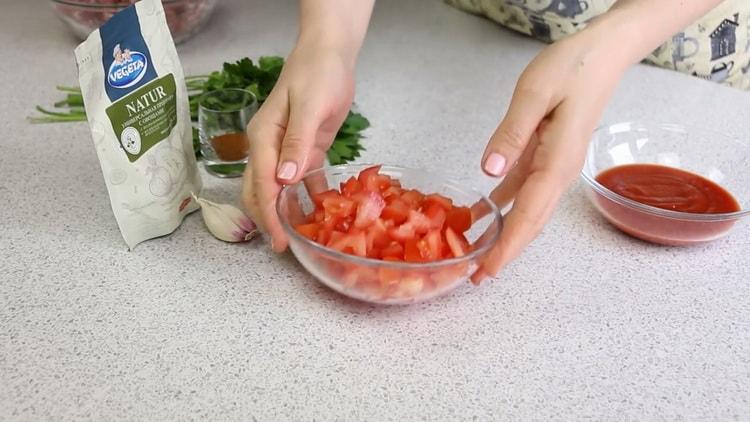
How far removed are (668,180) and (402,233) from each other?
469mm

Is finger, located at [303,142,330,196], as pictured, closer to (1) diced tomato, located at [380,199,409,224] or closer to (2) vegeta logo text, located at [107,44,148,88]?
(1) diced tomato, located at [380,199,409,224]

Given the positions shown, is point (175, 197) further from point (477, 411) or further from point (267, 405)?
point (477, 411)

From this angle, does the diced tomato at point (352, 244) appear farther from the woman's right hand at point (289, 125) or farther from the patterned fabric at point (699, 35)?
the patterned fabric at point (699, 35)

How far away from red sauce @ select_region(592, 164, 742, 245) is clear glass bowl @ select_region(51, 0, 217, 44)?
934 millimetres

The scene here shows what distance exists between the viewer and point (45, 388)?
0.74 m

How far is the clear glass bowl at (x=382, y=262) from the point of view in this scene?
2.56ft

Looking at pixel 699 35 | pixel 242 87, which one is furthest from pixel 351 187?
pixel 699 35

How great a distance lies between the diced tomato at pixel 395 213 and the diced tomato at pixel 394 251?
0.11 ft

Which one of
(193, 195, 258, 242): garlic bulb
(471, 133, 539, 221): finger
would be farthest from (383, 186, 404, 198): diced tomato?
(193, 195, 258, 242): garlic bulb

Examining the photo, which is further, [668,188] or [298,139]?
[668,188]

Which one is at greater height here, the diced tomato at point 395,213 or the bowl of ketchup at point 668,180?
the diced tomato at point 395,213

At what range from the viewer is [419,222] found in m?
0.82

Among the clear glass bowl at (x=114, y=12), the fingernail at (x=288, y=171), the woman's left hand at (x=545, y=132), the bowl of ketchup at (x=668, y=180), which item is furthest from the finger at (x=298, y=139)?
the clear glass bowl at (x=114, y=12)

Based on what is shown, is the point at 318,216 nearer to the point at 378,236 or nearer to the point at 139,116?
the point at 378,236
